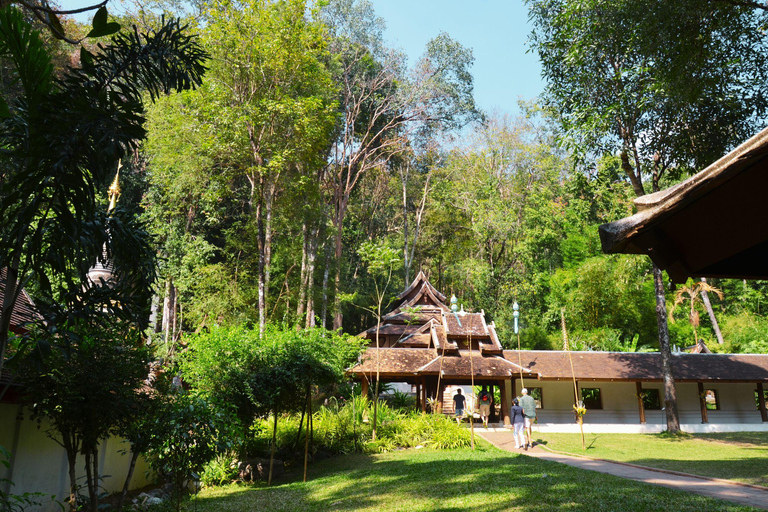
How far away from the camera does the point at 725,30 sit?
9602mm

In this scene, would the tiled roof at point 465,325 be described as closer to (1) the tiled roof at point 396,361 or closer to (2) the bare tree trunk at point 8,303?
(1) the tiled roof at point 396,361

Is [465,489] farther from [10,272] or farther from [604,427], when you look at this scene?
[604,427]

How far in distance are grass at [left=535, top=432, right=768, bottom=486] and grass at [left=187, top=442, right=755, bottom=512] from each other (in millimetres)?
2913

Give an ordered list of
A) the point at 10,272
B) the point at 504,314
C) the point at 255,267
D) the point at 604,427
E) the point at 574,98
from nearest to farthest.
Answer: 1. the point at 10,272
2. the point at 574,98
3. the point at 604,427
4. the point at 255,267
5. the point at 504,314

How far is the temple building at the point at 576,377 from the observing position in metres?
19.7

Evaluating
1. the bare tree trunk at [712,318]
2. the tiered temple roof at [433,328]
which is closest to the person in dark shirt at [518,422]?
the tiered temple roof at [433,328]

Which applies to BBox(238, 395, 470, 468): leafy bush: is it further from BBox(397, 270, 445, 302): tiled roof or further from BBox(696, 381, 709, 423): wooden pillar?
BBox(397, 270, 445, 302): tiled roof

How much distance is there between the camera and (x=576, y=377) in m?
20.7

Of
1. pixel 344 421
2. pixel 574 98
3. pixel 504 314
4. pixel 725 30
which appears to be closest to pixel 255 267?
pixel 344 421

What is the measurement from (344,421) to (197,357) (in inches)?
200

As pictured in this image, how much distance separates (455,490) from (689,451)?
10.1 m

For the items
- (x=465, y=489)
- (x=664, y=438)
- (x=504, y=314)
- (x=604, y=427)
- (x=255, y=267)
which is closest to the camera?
(x=465, y=489)

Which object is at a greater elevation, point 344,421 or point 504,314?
point 504,314

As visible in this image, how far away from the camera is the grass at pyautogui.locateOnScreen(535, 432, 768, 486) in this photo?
10.9 metres
